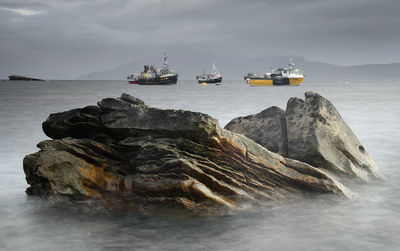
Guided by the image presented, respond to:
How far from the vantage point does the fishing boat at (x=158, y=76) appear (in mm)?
138113

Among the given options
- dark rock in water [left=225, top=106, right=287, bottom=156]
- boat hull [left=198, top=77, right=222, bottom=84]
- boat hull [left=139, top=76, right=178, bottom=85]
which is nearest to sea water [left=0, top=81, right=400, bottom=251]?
dark rock in water [left=225, top=106, right=287, bottom=156]

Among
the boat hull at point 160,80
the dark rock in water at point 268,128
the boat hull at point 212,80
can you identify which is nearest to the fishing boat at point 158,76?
the boat hull at point 160,80

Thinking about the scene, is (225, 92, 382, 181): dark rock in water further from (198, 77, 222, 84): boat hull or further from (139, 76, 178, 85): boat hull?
(198, 77, 222, 84): boat hull

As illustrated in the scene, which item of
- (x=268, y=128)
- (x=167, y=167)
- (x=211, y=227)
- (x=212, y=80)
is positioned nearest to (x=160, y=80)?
(x=212, y=80)

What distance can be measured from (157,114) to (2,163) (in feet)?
25.4

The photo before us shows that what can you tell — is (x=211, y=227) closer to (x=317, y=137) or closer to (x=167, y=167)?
(x=167, y=167)

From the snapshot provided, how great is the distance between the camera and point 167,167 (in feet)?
27.1

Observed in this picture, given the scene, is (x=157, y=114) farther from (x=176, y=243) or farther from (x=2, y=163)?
(x=2, y=163)

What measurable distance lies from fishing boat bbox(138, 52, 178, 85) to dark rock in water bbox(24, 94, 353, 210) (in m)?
128

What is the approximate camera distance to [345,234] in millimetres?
7344

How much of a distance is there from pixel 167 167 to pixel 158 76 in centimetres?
13103

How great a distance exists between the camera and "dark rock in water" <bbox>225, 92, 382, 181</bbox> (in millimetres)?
10289

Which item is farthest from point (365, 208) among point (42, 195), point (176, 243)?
point (42, 195)

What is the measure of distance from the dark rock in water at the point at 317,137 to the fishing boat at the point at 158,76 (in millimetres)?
126271
